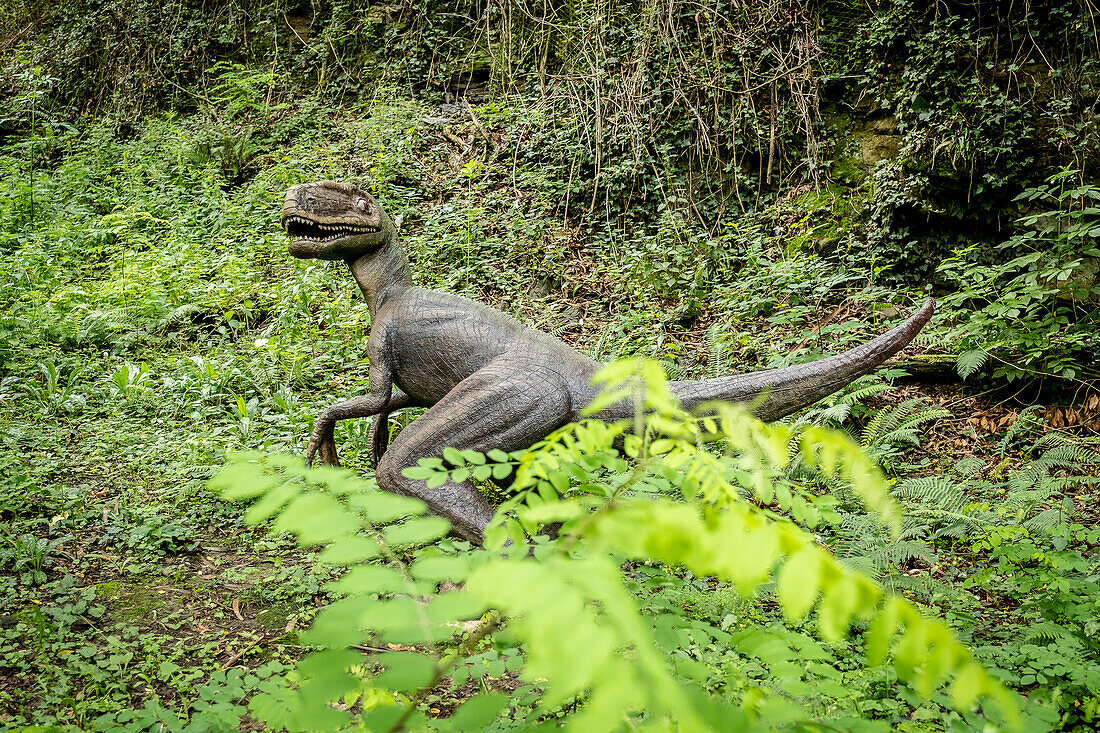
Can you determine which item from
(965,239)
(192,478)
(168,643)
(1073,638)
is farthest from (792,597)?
(965,239)

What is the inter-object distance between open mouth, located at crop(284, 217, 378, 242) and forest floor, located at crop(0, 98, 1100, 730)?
1.63 meters

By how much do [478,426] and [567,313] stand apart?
4224 millimetres

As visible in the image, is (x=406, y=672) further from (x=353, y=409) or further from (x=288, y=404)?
(x=288, y=404)

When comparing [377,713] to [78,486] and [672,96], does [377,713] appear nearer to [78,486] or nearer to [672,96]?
[78,486]

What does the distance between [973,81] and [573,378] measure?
5233 millimetres

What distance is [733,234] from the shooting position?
7.73 meters

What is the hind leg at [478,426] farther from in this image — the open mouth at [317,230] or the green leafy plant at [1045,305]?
the green leafy plant at [1045,305]

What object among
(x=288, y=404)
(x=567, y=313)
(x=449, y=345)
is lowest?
(x=288, y=404)

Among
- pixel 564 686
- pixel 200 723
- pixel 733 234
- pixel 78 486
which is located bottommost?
pixel 78 486

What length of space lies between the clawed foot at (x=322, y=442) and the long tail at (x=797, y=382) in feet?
4.69

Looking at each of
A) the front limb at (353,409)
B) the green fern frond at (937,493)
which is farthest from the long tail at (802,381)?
the front limb at (353,409)

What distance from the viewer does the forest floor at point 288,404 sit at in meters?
2.93

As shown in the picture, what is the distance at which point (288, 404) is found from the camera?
5.79 metres

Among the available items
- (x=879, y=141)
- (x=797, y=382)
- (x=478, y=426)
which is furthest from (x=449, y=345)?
(x=879, y=141)
